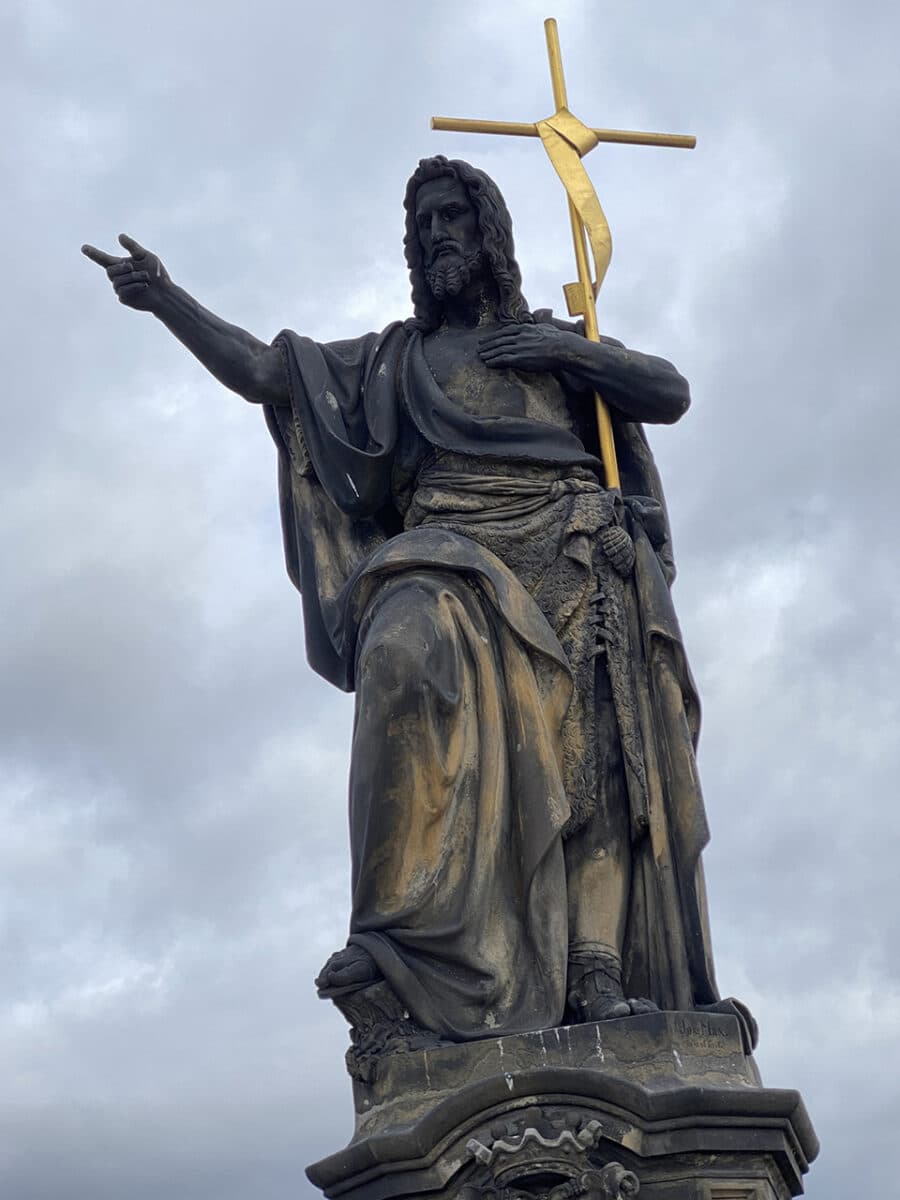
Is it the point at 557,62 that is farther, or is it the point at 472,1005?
the point at 557,62

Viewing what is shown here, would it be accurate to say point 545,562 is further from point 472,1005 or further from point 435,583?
point 472,1005

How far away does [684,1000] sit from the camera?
909 centimetres

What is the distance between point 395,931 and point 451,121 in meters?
4.34

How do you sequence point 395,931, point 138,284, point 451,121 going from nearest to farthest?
point 395,931
point 138,284
point 451,121

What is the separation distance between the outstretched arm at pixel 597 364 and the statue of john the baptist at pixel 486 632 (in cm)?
1

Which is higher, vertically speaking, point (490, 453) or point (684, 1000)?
point (490, 453)

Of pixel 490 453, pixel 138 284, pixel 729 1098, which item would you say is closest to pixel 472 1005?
pixel 729 1098

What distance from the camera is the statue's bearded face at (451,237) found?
10.4m

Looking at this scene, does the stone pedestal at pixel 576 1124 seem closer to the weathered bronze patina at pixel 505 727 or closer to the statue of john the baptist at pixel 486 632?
the weathered bronze patina at pixel 505 727

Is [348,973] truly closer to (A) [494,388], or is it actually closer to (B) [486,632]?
(B) [486,632]

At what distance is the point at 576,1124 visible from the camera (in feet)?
26.9

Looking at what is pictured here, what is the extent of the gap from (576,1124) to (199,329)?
430 cm

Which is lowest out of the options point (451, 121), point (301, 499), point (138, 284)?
point (301, 499)

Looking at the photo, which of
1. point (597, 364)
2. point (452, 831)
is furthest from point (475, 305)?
point (452, 831)
